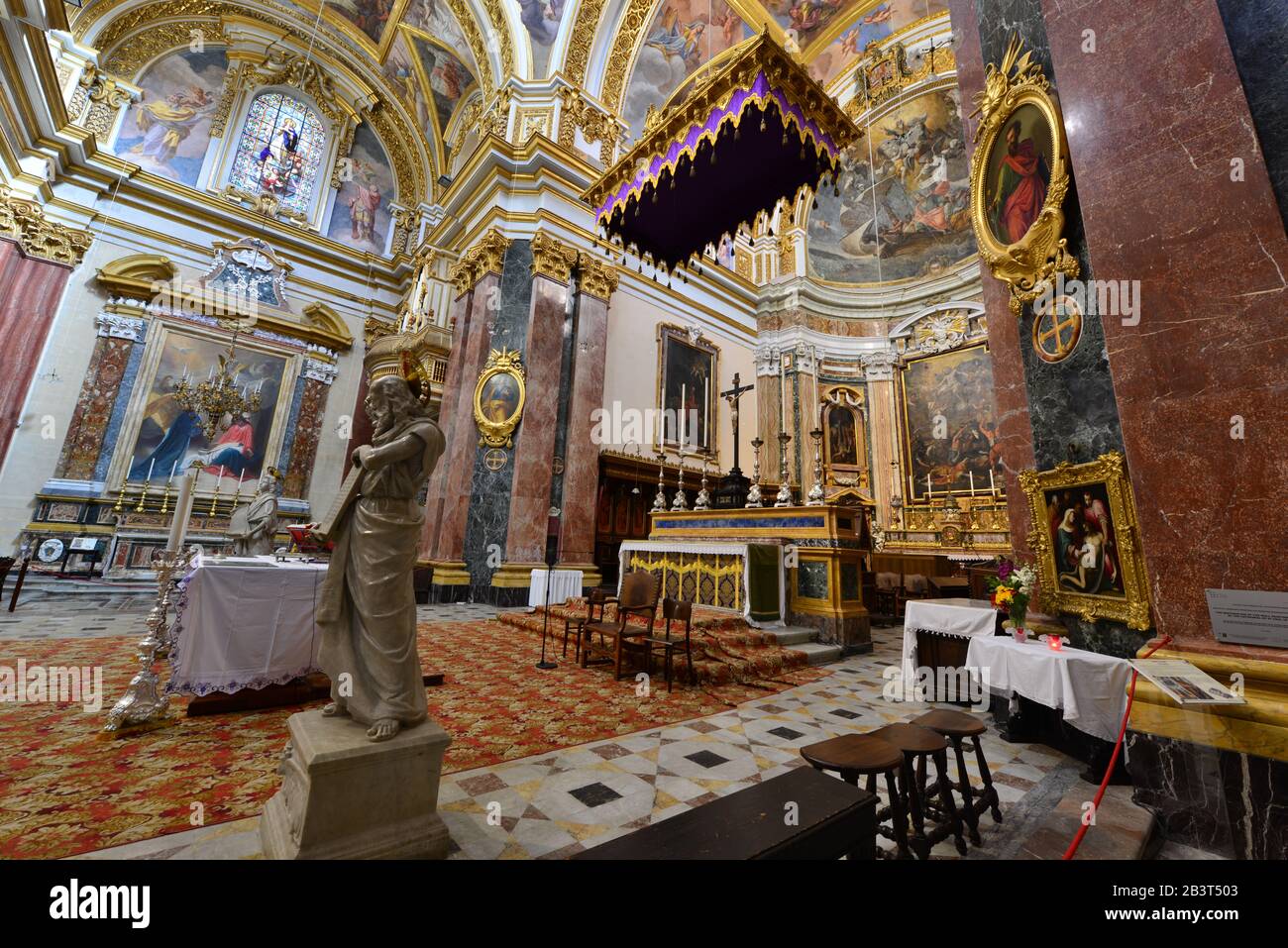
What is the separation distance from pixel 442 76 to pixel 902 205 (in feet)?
45.3

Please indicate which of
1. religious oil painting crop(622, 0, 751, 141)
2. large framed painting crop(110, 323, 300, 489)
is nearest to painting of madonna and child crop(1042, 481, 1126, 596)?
religious oil painting crop(622, 0, 751, 141)

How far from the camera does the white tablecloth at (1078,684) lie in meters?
2.60

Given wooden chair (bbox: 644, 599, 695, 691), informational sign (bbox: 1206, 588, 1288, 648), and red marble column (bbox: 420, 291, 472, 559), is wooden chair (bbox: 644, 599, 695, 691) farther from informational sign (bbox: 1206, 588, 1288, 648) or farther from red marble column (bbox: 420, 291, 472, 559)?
A: red marble column (bbox: 420, 291, 472, 559)

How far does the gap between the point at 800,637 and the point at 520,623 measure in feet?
12.2

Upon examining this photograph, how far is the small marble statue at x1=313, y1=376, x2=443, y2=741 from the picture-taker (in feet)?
6.51

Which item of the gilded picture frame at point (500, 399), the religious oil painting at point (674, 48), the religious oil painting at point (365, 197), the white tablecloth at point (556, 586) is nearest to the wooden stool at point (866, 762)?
the white tablecloth at point (556, 586)

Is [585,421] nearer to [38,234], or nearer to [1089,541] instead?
[1089,541]

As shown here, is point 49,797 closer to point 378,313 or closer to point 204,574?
point 204,574

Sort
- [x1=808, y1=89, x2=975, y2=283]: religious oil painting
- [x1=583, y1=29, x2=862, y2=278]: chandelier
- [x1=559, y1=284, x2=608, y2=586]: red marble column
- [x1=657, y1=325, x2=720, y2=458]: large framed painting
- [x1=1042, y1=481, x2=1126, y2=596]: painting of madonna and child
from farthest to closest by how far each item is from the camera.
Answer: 1. [x1=808, y1=89, x2=975, y2=283]: religious oil painting
2. [x1=657, y1=325, x2=720, y2=458]: large framed painting
3. [x1=559, y1=284, x2=608, y2=586]: red marble column
4. [x1=583, y1=29, x2=862, y2=278]: chandelier
5. [x1=1042, y1=481, x2=1126, y2=596]: painting of madonna and child

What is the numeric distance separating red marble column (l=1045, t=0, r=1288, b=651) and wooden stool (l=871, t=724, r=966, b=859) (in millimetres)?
1321

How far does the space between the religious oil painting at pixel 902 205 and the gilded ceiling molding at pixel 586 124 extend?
7.16 meters

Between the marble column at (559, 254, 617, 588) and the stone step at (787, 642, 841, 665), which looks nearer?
the stone step at (787, 642, 841, 665)

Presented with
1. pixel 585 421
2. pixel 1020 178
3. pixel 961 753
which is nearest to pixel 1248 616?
pixel 961 753

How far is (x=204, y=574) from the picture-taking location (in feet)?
10.4
